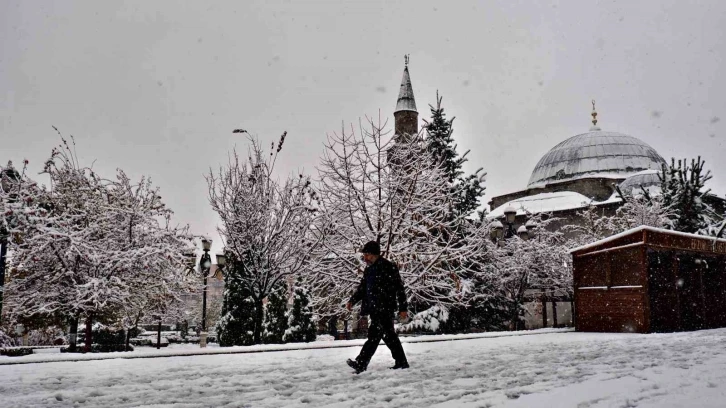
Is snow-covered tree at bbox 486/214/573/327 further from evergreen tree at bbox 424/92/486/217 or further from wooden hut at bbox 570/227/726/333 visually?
wooden hut at bbox 570/227/726/333

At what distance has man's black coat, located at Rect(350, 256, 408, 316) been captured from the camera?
6797mm

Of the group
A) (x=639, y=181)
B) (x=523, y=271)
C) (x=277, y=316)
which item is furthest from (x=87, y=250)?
(x=639, y=181)

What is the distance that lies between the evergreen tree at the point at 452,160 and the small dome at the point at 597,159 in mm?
30761

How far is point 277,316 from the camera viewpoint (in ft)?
69.7

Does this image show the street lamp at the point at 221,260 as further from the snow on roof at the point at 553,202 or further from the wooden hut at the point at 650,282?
the snow on roof at the point at 553,202

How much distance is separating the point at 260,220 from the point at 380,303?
1066 cm

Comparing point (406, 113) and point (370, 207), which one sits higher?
point (406, 113)

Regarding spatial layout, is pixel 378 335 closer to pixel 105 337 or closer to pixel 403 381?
pixel 403 381

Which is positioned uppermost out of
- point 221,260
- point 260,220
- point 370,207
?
point 370,207

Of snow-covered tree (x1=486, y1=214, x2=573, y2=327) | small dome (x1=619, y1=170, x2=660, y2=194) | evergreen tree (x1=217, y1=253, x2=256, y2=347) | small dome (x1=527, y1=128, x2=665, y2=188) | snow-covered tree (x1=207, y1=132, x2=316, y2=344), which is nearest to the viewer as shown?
snow-covered tree (x1=207, y1=132, x2=316, y2=344)

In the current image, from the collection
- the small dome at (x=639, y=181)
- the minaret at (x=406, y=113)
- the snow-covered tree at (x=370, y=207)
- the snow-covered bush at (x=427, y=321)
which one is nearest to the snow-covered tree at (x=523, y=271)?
the snow-covered bush at (x=427, y=321)

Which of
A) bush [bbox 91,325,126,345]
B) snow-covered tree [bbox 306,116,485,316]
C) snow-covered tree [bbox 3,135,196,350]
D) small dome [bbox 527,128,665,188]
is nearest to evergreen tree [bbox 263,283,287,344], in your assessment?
snow-covered tree [bbox 3,135,196,350]

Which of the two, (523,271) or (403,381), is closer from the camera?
(403,381)

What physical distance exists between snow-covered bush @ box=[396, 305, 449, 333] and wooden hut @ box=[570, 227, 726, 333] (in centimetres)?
581
